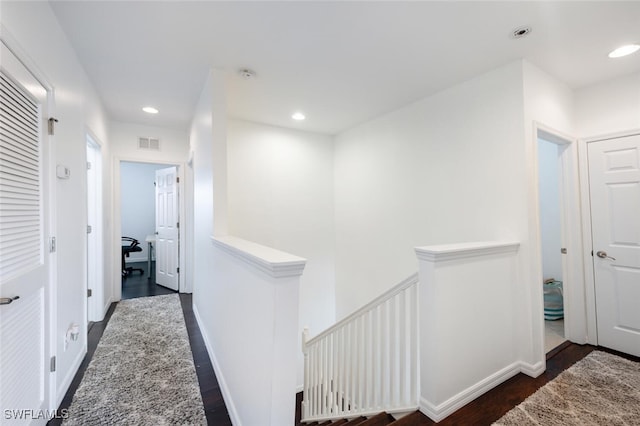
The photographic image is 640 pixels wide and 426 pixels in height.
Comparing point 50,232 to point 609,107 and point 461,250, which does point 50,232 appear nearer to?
point 461,250

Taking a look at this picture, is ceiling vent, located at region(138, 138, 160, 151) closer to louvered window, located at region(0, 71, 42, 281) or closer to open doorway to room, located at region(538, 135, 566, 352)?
louvered window, located at region(0, 71, 42, 281)

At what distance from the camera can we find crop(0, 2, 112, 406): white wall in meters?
1.57

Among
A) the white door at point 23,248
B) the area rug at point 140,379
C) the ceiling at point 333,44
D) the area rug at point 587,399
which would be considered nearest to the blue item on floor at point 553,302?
the area rug at point 587,399

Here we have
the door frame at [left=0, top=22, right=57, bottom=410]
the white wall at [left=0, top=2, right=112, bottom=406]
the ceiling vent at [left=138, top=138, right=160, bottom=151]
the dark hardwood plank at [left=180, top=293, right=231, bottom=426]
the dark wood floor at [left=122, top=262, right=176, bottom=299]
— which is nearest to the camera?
the white wall at [left=0, top=2, right=112, bottom=406]

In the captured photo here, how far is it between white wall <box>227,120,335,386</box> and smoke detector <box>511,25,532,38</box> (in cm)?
291

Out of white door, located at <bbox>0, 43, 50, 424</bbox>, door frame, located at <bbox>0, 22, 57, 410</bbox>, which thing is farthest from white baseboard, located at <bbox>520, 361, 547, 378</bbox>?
door frame, located at <bbox>0, 22, 57, 410</bbox>

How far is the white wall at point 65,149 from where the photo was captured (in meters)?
1.57

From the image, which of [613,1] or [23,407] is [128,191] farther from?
[613,1]

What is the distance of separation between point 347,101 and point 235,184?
1844mm

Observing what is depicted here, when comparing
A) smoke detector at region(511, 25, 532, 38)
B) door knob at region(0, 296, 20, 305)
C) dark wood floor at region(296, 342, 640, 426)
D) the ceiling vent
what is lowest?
dark wood floor at region(296, 342, 640, 426)

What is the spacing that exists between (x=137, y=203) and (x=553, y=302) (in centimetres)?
847

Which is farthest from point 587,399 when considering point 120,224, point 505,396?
point 120,224

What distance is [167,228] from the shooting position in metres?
4.85

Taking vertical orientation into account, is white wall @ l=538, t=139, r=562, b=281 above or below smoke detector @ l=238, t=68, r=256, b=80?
below
